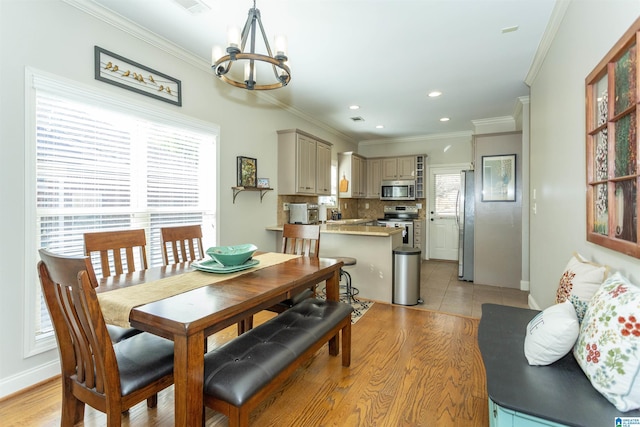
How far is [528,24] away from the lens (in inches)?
102

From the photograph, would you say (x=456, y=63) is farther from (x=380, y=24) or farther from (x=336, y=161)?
(x=336, y=161)

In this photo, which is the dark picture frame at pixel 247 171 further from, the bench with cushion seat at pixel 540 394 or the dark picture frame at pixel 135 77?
the bench with cushion seat at pixel 540 394

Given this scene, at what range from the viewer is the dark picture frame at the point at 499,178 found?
14.6 feet

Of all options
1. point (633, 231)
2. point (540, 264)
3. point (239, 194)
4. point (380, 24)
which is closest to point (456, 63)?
point (380, 24)

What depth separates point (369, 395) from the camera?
6.46 feet

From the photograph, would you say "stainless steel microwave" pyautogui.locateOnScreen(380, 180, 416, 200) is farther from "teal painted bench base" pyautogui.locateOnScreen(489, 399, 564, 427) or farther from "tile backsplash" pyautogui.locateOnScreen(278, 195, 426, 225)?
"teal painted bench base" pyautogui.locateOnScreen(489, 399, 564, 427)

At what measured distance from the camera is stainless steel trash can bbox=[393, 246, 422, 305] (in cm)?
369

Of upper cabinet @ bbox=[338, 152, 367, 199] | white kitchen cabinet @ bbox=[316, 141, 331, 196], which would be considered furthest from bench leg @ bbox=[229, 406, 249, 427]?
upper cabinet @ bbox=[338, 152, 367, 199]

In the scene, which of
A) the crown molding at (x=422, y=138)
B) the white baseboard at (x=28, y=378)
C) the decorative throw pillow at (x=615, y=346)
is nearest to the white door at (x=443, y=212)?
the crown molding at (x=422, y=138)

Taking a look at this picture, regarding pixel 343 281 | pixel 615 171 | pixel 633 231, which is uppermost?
pixel 615 171

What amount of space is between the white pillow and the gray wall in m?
0.38

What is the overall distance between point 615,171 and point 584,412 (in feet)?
3.79

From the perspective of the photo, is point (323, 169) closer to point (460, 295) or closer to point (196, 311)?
point (460, 295)

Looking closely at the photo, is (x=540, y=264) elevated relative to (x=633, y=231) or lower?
lower
